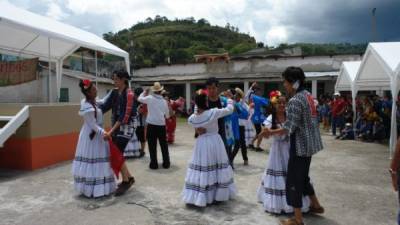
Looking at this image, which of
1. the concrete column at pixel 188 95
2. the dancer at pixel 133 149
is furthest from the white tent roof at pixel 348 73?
the concrete column at pixel 188 95

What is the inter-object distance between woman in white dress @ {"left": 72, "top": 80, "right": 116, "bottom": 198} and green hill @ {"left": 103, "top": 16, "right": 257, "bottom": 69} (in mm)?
38848

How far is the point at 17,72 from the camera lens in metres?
10.2

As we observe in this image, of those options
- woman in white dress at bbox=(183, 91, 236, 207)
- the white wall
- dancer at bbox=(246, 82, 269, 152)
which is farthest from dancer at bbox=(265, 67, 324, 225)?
the white wall

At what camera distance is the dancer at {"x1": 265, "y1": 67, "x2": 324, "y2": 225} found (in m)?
4.04

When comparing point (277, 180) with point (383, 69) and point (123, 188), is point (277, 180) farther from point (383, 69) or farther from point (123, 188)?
point (383, 69)

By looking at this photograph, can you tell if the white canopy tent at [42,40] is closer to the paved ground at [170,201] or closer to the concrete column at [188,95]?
the paved ground at [170,201]

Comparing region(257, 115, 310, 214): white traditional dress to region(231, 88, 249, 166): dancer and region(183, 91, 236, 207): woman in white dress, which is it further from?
region(231, 88, 249, 166): dancer

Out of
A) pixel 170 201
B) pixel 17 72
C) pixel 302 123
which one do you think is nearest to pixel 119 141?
pixel 170 201

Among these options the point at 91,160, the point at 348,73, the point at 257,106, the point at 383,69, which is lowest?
the point at 91,160

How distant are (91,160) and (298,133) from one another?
310 cm

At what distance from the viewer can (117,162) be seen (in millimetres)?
5562

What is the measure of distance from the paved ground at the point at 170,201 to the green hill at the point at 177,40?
37768 millimetres

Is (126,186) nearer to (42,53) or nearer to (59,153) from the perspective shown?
(59,153)

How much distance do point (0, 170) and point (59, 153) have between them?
1212 millimetres
